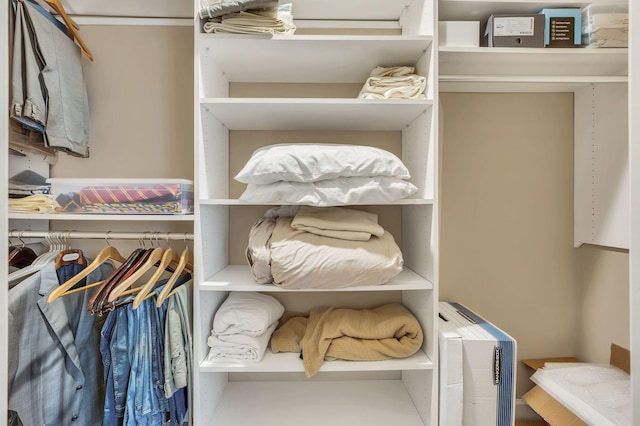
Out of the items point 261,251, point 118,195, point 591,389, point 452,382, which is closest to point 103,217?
point 118,195

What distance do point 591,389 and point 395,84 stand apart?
4.37 ft

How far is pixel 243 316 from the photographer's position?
1.33 meters

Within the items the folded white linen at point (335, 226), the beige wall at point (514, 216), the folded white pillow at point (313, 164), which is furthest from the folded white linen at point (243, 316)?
the beige wall at point (514, 216)

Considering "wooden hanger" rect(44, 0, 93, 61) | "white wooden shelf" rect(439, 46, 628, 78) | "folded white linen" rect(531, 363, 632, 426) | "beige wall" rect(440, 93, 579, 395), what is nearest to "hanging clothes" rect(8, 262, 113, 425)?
"wooden hanger" rect(44, 0, 93, 61)

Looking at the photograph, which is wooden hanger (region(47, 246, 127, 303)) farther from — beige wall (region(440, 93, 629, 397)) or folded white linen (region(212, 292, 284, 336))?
beige wall (region(440, 93, 629, 397))

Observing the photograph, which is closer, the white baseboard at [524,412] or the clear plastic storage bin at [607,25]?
the clear plastic storage bin at [607,25]

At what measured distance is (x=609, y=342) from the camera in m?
Result: 1.57

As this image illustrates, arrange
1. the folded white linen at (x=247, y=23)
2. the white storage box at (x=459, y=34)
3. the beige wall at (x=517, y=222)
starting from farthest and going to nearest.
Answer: the beige wall at (x=517, y=222) < the white storage box at (x=459, y=34) < the folded white linen at (x=247, y=23)

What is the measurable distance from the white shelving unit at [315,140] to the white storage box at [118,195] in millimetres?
113

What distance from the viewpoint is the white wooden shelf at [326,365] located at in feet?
4.18

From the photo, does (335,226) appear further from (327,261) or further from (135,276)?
(135,276)

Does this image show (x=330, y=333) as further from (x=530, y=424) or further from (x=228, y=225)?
Result: (x=530, y=424)

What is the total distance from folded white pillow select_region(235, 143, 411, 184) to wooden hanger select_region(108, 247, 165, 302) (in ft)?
1.55

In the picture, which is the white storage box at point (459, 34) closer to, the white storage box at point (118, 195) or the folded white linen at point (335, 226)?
the folded white linen at point (335, 226)
